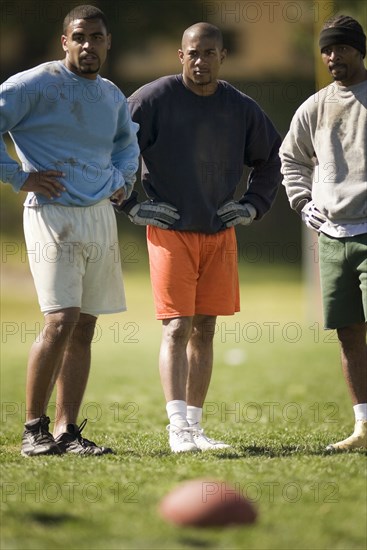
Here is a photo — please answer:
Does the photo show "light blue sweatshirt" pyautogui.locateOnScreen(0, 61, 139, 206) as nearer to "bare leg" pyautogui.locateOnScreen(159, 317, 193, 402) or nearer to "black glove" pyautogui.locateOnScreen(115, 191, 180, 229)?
"black glove" pyautogui.locateOnScreen(115, 191, 180, 229)

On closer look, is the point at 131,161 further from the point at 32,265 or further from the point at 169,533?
the point at 169,533

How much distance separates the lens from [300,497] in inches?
171

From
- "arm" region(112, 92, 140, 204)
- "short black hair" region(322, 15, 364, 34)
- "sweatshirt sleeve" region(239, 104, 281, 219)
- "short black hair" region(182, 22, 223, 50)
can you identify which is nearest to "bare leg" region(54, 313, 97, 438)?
"arm" region(112, 92, 140, 204)

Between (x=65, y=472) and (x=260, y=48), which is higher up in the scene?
(x=260, y=48)

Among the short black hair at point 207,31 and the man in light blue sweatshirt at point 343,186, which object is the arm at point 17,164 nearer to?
the short black hair at point 207,31

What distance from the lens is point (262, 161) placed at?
6.10 metres

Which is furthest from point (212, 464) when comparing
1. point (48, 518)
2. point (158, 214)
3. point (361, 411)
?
point (158, 214)

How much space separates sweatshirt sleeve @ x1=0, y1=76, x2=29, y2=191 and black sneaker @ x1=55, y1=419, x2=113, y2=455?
125 cm

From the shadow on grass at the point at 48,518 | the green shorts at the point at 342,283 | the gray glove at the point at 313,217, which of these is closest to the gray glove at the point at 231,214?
Result: the gray glove at the point at 313,217

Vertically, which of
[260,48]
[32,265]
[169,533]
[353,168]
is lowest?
[169,533]

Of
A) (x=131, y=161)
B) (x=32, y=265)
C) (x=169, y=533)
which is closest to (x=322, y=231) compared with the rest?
(x=131, y=161)

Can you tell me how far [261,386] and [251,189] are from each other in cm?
412

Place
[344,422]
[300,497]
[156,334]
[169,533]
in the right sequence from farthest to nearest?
[156,334] < [344,422] < [300,497] < [169,533]

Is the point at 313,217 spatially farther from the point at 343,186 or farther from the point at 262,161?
the point at 262,161
